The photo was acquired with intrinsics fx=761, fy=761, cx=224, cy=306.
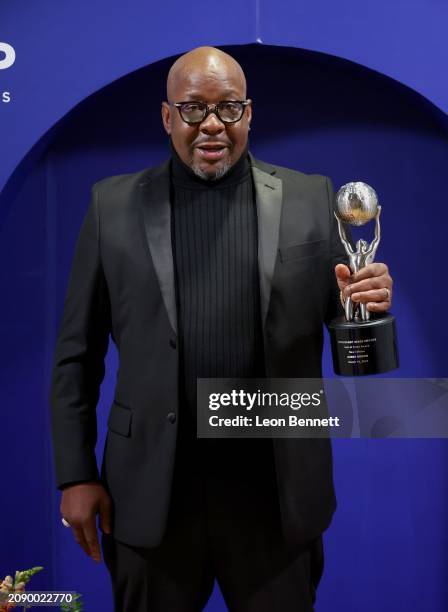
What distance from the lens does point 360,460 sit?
2.17 metres

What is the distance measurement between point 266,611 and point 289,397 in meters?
0.39

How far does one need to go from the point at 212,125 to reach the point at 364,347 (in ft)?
1.48

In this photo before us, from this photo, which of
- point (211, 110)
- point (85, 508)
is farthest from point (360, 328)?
point (85, 508)

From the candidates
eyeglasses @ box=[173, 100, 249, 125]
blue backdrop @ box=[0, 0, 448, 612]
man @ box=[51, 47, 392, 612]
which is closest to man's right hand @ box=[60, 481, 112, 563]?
man @ box=[51, 47, 392, 612]

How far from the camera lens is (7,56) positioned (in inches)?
76.0

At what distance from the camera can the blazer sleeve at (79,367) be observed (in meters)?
1.33

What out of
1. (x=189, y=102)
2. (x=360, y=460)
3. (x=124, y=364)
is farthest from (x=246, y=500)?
(x=360, y=460)

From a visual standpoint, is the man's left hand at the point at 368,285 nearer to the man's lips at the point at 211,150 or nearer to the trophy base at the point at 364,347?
the trophy base at the point at 364,347

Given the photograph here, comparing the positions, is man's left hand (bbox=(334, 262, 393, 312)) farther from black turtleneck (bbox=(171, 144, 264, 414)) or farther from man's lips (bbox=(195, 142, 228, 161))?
man's lips (bbox=(195, 142, 228, 161))

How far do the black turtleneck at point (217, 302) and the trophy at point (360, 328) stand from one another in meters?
0.16

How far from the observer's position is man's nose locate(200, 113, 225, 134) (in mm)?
1285

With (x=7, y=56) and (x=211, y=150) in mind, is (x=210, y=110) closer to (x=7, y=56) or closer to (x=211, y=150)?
(x=211, y=150)

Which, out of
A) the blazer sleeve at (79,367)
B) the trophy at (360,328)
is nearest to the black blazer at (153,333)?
the blazer sleeve at (79,367)

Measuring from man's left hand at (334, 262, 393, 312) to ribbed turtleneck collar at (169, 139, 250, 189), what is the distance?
30cm
